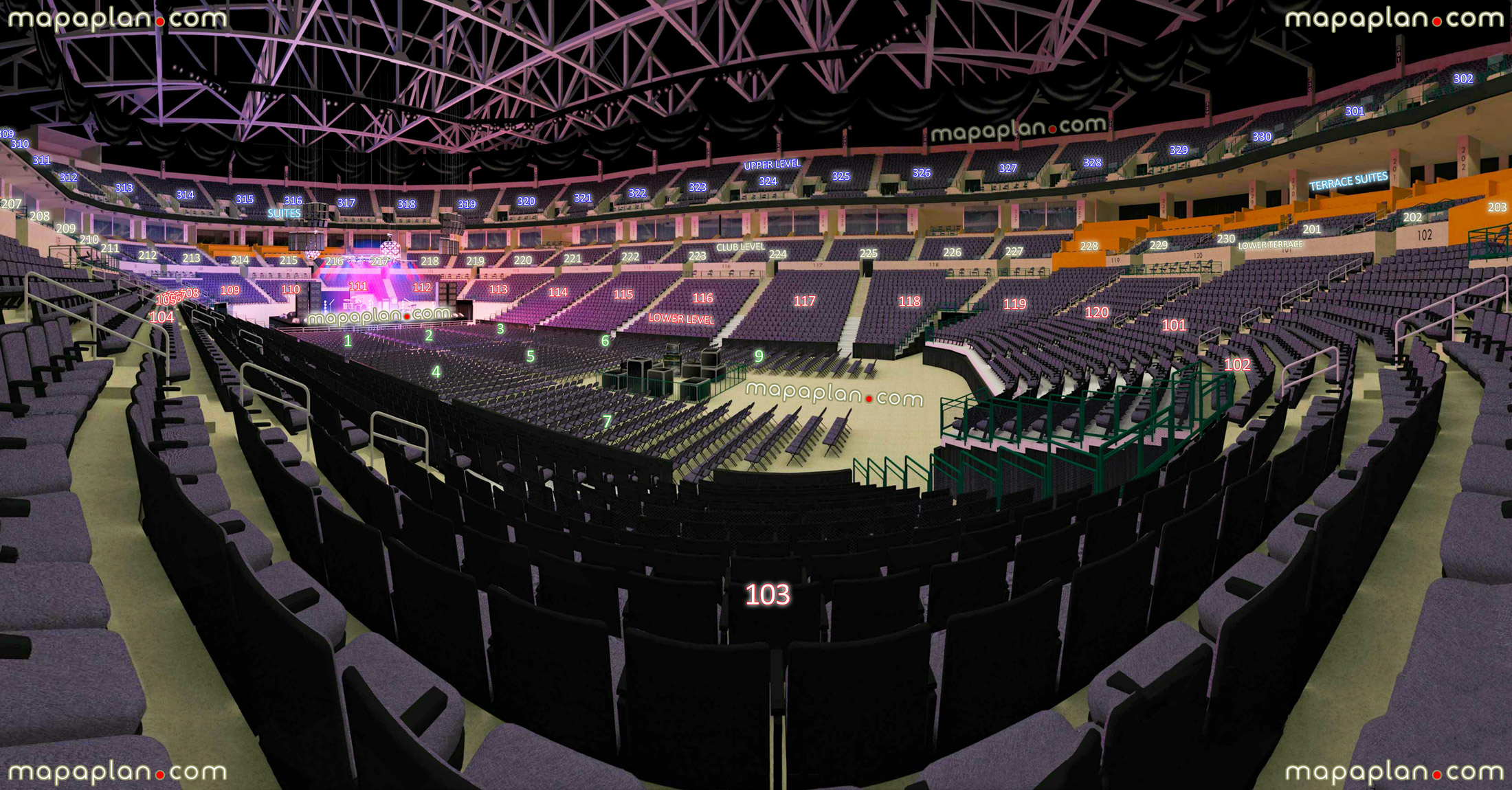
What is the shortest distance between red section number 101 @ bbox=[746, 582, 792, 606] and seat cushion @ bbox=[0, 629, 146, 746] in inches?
93.4

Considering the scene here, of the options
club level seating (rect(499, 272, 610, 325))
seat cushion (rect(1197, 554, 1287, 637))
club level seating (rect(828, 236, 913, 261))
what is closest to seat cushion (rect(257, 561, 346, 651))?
seat cushion (rect(1197, 554, 1287, 637))

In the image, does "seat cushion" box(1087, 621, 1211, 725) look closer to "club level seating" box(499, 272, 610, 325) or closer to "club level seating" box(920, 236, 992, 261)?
"club level seating" box(920, 236, 992, 261)

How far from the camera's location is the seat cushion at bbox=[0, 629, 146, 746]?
5.71ft

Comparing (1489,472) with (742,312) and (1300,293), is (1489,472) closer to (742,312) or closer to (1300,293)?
(1300,293)

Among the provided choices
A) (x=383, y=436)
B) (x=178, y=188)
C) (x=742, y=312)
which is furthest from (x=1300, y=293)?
(x=178, y=188)

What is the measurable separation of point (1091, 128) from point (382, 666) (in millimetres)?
43448

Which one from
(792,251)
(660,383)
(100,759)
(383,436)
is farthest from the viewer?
(792,251)

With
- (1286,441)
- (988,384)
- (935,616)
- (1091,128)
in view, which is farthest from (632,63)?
(935,616)

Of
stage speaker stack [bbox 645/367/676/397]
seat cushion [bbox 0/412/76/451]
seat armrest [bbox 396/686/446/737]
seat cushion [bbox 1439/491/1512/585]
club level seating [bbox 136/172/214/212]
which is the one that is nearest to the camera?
seat armrest [bbox 396/686/446/737]

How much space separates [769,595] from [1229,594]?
7.04ft

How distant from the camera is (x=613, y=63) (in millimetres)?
36156

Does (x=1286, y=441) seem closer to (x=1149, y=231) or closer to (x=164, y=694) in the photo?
(x=164, y=694)

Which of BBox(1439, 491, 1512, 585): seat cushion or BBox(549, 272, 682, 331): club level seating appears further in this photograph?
BBox(549, 272, 682, 331): club level seating

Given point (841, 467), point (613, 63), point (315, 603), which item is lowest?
point (841, 467)
